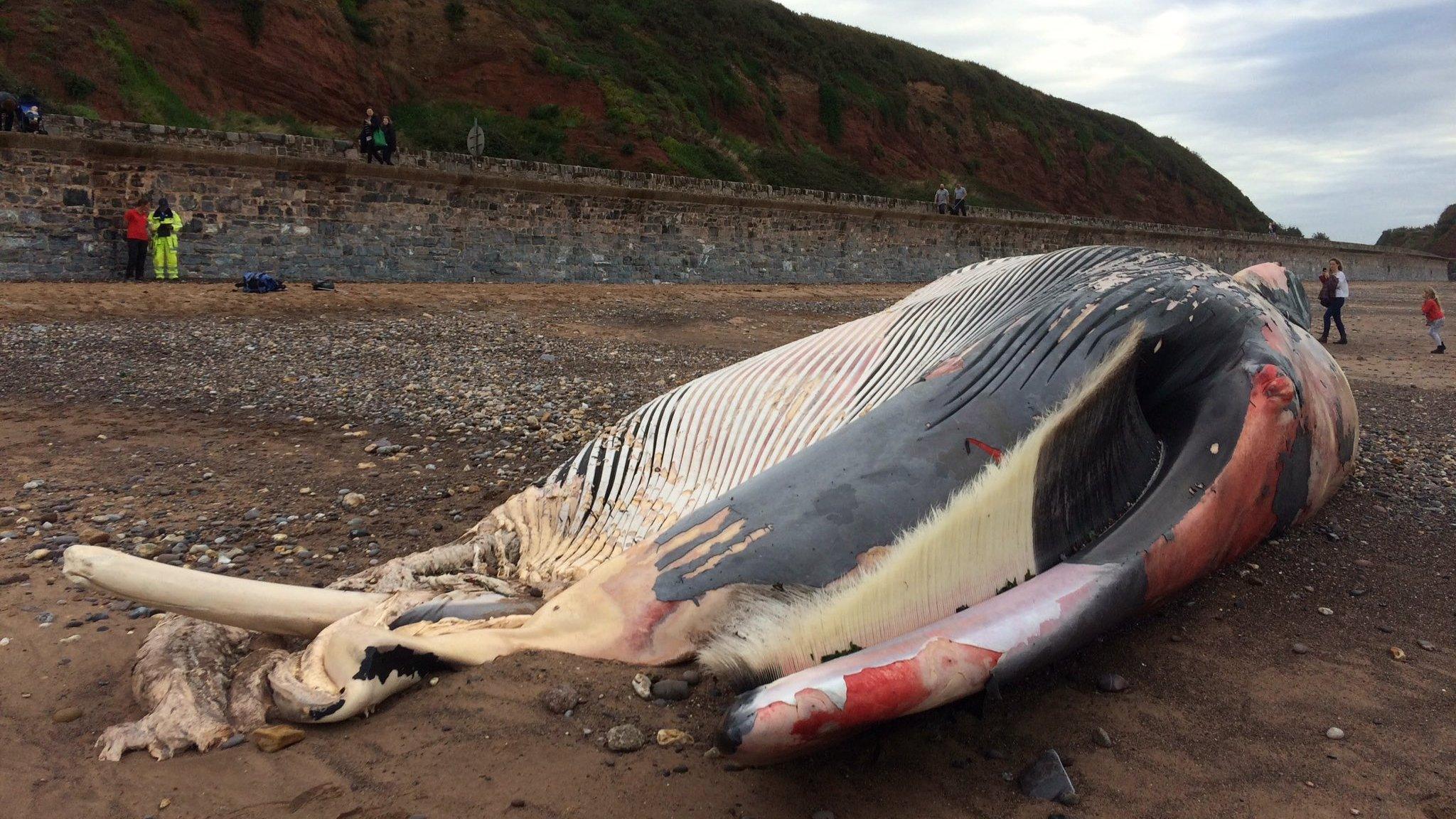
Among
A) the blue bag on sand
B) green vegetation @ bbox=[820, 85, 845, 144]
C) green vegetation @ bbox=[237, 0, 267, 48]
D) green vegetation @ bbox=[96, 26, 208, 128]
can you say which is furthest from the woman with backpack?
green vegetation @ bbox=[820, 85, 845, 144]

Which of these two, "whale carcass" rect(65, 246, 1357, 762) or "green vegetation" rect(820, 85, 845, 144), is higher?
"green vegetation" rect(820, 85, 845, 144)

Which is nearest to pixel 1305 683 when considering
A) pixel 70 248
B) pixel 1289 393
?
pixel 1289 393

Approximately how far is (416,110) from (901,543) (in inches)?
1376

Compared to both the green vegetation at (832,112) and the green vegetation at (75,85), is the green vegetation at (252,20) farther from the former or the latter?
the green vegetation at (832,112)

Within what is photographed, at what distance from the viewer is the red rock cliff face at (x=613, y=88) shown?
88.6ft

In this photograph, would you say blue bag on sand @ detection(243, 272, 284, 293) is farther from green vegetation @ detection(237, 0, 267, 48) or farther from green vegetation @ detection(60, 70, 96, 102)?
green vegetation @ detection(237, 0, 267, 48)

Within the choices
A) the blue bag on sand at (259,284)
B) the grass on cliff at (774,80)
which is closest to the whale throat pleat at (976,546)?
the blue bag on sand at (259,284)

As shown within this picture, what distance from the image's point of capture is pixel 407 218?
18453 mm

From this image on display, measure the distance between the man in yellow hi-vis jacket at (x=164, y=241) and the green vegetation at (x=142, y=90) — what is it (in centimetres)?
1246

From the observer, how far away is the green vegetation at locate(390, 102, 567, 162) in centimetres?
3178

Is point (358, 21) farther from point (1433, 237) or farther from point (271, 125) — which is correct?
point (1433, 237)

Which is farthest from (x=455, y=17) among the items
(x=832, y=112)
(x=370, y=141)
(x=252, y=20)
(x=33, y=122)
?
(x=33, y=122)

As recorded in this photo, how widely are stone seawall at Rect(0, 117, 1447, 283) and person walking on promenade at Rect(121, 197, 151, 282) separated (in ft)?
1.20

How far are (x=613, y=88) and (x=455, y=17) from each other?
6.55m
